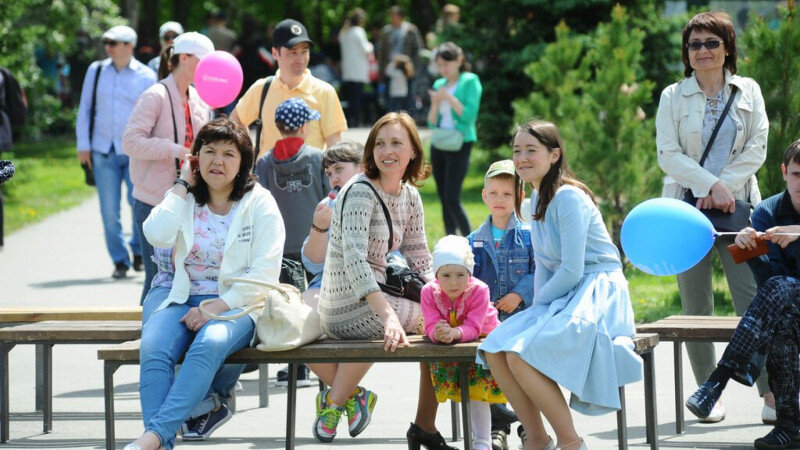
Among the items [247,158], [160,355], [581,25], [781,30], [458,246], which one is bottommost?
[160,355]

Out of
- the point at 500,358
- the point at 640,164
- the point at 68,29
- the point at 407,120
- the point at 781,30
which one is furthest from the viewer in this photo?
the point at 68,29

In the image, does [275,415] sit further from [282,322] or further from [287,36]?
[287,36]

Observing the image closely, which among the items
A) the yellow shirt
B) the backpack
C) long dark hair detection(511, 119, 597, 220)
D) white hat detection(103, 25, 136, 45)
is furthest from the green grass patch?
long dark hair detection(511, 119, 597, 220)

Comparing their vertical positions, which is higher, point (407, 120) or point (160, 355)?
point (407, 120)

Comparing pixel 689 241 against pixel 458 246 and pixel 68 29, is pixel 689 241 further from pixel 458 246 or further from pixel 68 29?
pixel 68 29

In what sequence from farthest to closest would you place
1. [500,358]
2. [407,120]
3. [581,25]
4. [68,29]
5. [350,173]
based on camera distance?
[68,29] → [581,25] → [350,173] → [407,120] → [500,358]

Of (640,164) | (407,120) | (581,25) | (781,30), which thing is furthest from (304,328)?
(581,25)

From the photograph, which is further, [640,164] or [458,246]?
[640,164]

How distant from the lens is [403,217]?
6.21 m

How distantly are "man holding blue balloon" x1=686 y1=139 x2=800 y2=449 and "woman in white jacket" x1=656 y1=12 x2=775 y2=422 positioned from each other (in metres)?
0.62

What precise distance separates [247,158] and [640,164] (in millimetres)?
6503

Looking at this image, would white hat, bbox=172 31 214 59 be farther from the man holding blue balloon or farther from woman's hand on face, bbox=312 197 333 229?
the man holding blue balloon

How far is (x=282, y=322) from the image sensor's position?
586cm

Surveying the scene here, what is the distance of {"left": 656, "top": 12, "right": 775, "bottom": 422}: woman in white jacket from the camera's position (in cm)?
695
